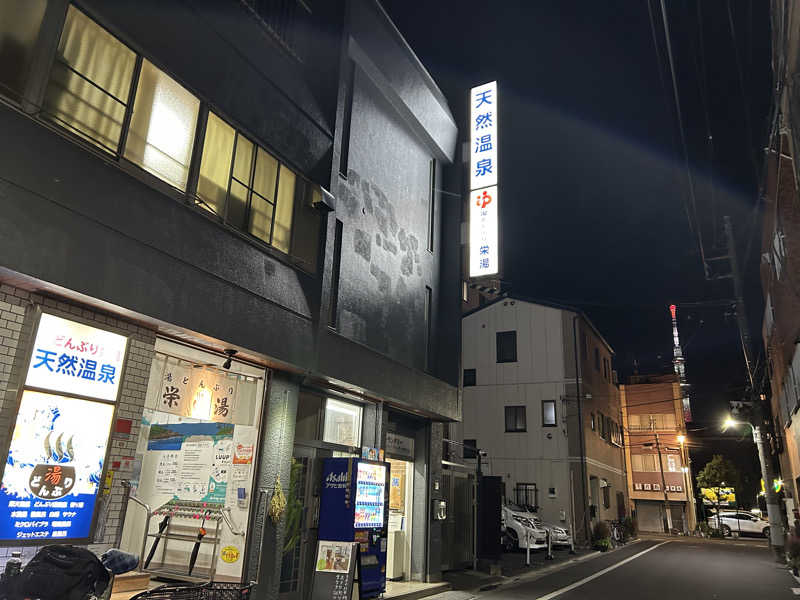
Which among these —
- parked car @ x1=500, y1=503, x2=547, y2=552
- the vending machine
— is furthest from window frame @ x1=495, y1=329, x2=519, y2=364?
the vending machine

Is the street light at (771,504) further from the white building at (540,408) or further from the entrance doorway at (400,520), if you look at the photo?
the entrance doorway at (400,520)

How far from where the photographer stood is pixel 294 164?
10656 mm

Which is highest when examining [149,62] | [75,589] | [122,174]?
[149,62]

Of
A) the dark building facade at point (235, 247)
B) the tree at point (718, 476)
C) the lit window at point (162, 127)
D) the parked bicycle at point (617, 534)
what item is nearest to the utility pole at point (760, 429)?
the parked bicycle at point (617, 534)

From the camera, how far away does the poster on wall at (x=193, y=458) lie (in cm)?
1005

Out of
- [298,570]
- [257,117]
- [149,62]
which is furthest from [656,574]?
[149,62]

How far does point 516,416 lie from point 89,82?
1056 inches

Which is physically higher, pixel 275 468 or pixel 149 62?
pixel 149 62

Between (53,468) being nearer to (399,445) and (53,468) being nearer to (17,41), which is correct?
(17,41)

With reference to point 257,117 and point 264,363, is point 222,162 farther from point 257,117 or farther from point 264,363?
point 264,363

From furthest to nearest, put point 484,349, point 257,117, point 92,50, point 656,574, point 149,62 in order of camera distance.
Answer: point 484,349
point 656,574
point 257,117
point 149,62
point 92,50

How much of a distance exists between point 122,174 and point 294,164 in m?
3.86

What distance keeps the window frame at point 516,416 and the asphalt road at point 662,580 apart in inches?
321

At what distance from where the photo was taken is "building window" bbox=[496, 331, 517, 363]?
31328mm
